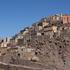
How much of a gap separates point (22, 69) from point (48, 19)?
43.4 meters

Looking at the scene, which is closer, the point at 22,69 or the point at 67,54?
the point at 22,69

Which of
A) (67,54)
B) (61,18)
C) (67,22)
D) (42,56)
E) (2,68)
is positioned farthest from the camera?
(61,18)

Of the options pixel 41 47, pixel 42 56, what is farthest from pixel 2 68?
pixel 41 47

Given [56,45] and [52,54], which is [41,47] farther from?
[52,54]

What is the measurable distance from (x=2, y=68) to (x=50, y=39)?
80.1 feet

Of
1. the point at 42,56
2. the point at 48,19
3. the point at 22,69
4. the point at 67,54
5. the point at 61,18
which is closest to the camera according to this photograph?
the point at 22,69

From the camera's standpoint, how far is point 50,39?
3253 cm

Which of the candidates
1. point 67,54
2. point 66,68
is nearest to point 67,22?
point 67,54

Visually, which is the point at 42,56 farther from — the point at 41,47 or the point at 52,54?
the point at 41,47

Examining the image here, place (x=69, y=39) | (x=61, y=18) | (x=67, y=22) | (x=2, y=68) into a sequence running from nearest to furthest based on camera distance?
(x=2, y=68)
(x=69, y=39)
(x=67, y=22)
(x=61, y=18)

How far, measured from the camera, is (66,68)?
21.0 meters

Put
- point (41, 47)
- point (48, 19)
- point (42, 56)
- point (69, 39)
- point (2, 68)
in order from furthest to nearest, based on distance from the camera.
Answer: point (48, 19), point (69, 39), point (41, 47), point (42, 56), point (2, 68)

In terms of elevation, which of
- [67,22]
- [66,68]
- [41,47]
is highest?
[67,22]

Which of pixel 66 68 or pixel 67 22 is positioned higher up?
pixel 67 22
